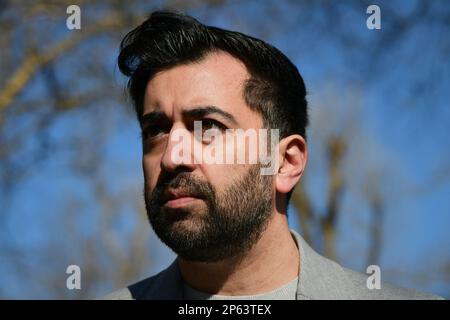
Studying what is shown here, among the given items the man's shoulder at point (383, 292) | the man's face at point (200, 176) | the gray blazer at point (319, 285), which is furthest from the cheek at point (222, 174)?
the man's shoulder at point (383, 292)

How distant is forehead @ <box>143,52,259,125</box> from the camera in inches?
119

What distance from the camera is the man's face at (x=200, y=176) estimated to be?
2939mm

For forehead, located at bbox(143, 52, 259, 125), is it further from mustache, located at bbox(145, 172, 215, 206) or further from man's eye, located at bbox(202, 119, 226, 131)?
mustache, located at bbox(145, 172, 215, 206)

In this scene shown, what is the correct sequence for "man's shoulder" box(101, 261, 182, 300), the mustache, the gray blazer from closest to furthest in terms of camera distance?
the mustache → the gray blazer → "man's shoulder" box(101, 261, 182, 300)

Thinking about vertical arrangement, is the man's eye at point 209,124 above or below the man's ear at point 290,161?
above

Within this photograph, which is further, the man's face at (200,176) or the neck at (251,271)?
the neck at (251,271)

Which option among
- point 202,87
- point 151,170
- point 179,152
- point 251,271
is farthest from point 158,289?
point 202,87

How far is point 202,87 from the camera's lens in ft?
10.0

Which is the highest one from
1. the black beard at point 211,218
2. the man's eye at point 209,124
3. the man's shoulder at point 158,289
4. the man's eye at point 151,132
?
the man's eye at point 209,124

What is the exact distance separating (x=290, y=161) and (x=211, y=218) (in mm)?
546

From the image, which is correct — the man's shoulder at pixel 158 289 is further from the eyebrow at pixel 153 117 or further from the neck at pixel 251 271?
the eyebrow at pixel 153 117

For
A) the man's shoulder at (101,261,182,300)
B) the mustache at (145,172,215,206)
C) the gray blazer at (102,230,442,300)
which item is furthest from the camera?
the man's shoulder at (101,261,182,300)

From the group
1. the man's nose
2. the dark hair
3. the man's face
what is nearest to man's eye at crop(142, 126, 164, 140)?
the man's face

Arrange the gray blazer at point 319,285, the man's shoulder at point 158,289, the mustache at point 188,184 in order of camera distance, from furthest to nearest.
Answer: the man's shoulder at point 158,289 < the gray blazer at point 319,285 < the mustache at point 188,184
